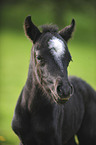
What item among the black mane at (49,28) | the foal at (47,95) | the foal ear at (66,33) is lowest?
the foal at (47,95)

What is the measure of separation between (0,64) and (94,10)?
388 inches

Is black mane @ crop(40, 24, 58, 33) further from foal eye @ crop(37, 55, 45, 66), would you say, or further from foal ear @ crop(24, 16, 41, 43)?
foal eye @ crop(37, 55, 45, 66)

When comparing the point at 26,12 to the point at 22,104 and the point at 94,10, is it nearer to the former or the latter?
the point at 94,10

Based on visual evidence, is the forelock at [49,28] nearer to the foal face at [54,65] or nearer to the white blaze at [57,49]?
the foal face at [54,65]

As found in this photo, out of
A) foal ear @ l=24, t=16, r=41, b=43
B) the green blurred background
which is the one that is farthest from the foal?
the green blurred background

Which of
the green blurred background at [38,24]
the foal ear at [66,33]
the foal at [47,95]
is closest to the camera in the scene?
the foal at [47,95]

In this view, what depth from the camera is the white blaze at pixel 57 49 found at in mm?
3020

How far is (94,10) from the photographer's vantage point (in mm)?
20891

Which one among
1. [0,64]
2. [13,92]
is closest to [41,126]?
[13,92]

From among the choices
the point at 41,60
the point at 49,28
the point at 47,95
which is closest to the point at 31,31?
the point at 49,28

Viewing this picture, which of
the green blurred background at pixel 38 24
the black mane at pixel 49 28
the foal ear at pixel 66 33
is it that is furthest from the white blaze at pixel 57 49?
the green blurred background at pixel 38 24

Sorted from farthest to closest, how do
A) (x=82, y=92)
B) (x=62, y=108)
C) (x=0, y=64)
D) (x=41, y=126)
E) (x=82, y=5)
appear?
(x=82, y=5) → (x=0, y=64) → (x=82, y=92) → (x=62, y=108) → (x=41, y=126)

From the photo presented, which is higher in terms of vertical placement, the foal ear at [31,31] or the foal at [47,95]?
the foal ear at [31,31]

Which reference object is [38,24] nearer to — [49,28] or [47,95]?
[49,28]
